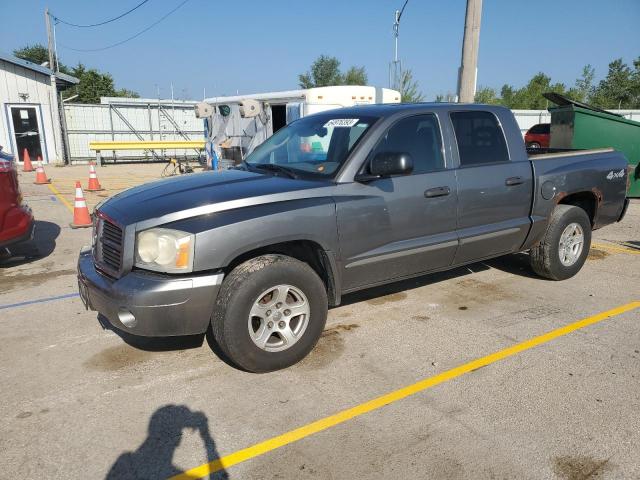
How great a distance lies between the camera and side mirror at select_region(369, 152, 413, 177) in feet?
11.7

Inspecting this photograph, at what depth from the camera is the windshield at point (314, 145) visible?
12.5 feet

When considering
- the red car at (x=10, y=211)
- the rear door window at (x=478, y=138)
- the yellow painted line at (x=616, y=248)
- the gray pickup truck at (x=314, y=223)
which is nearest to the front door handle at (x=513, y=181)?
the gray pickup truck at (x=314, y=223)

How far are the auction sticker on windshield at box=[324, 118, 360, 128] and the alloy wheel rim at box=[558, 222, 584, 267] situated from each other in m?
2.66

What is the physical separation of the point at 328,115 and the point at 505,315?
2.41 metres

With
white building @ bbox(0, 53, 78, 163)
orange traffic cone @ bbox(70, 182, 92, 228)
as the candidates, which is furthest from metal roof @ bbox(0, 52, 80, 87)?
orange traffic cone @ bbox(70, 182, 92, 228)

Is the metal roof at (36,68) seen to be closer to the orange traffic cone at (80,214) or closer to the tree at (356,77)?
the orange traffic cone at (80,214)

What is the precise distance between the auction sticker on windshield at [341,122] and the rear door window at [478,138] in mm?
914

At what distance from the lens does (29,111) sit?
1862cm

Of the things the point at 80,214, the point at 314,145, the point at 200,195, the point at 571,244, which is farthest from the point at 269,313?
the point at 80,214

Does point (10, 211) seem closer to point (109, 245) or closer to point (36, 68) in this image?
point (109, 245)

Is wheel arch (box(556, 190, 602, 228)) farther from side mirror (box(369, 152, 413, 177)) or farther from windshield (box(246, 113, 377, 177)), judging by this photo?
windshield (box(246, 113, 377, 177))

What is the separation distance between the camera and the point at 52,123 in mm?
19188

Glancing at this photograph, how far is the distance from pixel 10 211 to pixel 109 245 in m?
3.00

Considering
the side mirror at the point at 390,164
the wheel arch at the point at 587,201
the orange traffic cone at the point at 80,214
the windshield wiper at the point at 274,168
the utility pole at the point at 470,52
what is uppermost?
the utility pole at the point at 470,52
